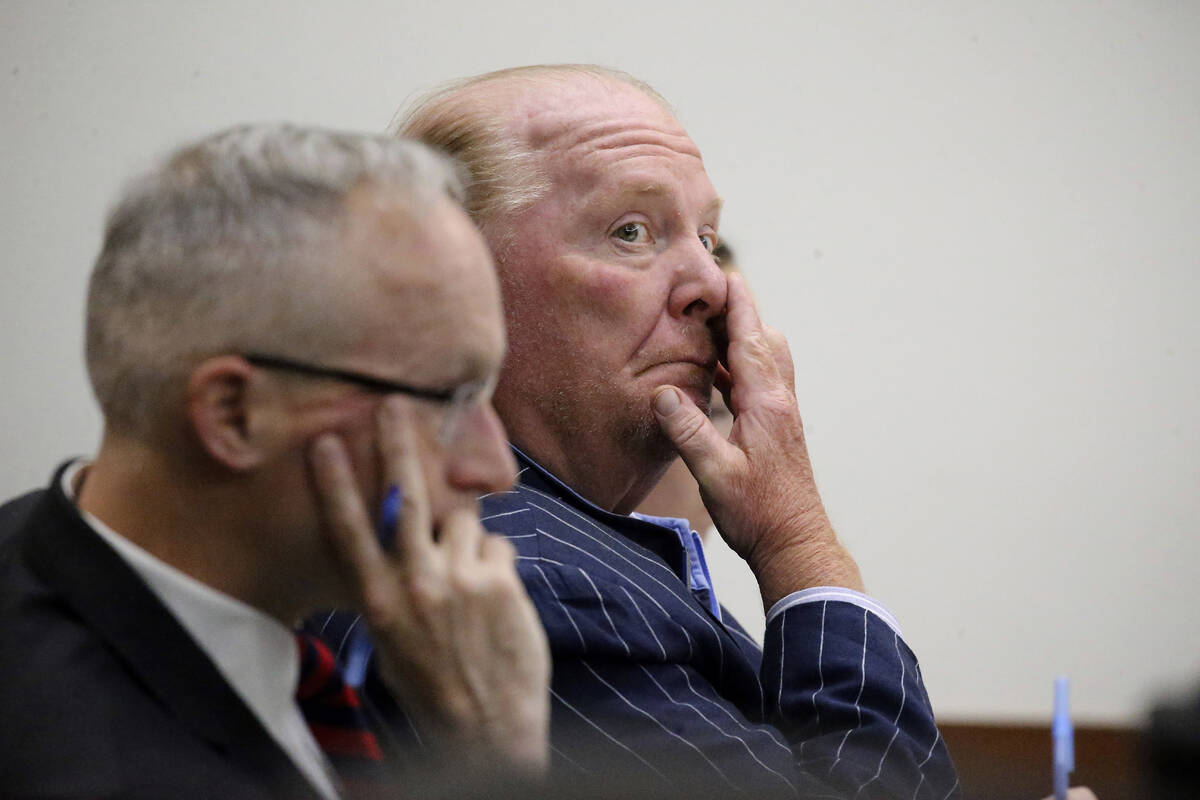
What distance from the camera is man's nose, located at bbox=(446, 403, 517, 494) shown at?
29.7 inches

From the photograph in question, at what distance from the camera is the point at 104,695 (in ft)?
2.00

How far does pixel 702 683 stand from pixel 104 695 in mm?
594

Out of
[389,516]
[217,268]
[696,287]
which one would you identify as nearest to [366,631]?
[389,516]

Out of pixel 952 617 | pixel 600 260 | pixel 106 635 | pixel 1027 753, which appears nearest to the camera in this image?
→ pixel 106 635

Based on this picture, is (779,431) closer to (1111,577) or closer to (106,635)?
(106,635)

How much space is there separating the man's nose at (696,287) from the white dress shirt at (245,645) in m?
0.71

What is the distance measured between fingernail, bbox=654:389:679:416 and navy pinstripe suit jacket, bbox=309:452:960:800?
16 cm

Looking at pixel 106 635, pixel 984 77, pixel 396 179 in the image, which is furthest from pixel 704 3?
pixel 106 635

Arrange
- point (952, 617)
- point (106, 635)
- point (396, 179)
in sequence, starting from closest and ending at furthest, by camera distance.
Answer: point (106, 635) → point (396, 179) → point (952, 617)

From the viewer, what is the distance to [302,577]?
0.71m

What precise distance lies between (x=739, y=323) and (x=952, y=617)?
140 centimetres

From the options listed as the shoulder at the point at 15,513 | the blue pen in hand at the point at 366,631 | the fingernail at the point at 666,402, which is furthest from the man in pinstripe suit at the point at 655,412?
the shoulder at the point at 15,513

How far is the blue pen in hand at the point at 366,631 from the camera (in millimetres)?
706

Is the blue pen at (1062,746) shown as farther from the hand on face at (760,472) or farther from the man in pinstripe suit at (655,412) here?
the hand on face at (760,472)
